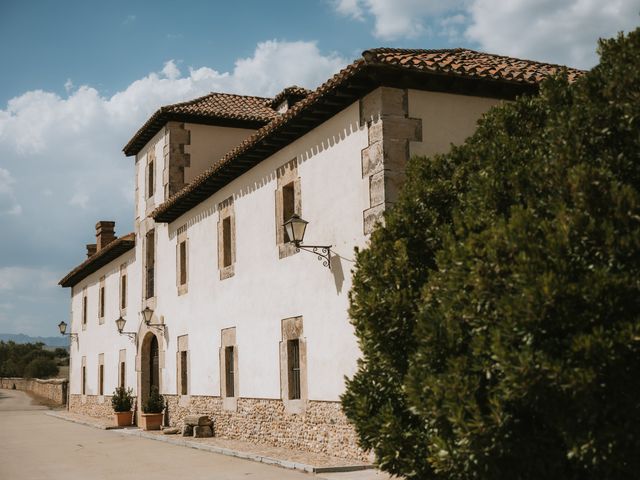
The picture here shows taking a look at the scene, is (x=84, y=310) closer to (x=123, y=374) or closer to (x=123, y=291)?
(x=123, y=291)

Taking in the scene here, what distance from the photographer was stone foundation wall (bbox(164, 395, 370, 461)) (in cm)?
1127

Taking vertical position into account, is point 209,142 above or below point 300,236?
above

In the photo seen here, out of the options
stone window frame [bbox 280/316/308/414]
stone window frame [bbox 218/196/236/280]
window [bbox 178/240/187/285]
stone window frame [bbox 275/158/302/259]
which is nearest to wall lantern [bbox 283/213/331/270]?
stone window frame [bbox 275/158/302/259]

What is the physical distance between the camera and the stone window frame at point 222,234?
15718 mm

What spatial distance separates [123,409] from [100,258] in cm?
720

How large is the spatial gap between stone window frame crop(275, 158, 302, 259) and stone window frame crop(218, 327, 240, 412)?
2843mm

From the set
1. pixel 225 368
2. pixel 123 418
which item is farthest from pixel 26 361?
pixel 225 368

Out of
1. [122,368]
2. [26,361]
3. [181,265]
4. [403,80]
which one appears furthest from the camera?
[26,361]

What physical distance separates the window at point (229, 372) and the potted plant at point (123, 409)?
23.0 feet

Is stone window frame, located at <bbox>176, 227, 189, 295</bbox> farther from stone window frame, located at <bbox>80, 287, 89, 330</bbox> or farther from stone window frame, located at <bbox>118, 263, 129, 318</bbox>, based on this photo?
stone window frame, located at <bbox>80, 287, 89, 330</bbox>

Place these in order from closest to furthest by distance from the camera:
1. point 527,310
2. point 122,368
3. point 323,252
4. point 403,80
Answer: point 527,310 < point 403,80 < point 323,252 < point 122,368

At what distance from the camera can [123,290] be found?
82.8 ft

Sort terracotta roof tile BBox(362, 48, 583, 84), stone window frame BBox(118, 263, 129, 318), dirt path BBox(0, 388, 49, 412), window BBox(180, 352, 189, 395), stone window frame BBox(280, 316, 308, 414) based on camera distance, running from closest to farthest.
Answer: terracotta roof tile BBox(362, 48, 583, 84) < stone window frame BBox(280, 316, 308, 414) < window BBox(180, 352, 189, 395) < stone window frame BBox(118, 263, 129, 318) < dirt path BBox(0, 388, 49, 412)

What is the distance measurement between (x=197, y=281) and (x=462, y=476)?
12.2 metres
